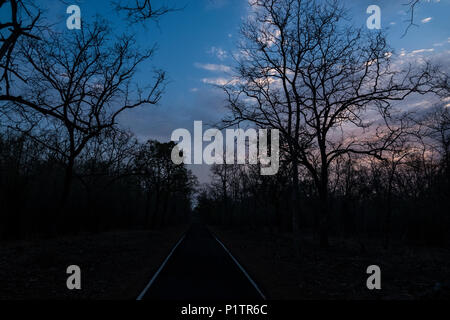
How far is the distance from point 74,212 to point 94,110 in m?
20.8

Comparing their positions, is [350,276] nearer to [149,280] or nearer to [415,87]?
[149,280]

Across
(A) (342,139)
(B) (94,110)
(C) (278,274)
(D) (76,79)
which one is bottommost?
(C) (278,274)

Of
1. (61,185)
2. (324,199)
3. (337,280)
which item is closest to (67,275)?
(337,280)

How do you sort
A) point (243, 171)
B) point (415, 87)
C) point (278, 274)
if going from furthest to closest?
1. point (243, 171)
2. point (415, 87)
3. point (278, 274)

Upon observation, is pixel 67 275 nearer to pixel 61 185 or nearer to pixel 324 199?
pixel 324 199

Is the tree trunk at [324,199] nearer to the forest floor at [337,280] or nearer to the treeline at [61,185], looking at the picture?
the forest floor at [337,280]

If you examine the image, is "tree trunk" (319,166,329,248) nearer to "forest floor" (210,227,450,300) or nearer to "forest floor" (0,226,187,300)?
"forest floor" (210,227,450,300)

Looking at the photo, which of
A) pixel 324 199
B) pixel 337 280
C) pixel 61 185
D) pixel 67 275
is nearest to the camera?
pixel 337 280

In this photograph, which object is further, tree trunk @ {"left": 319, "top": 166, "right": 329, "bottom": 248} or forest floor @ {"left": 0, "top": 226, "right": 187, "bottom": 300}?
tree trunk @ {"left": 319, "top": 166, "right": 329, "bottom": 248}

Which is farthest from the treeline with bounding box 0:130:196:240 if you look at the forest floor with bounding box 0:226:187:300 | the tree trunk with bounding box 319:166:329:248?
the tree trunk with bounding box 319:166:329:248

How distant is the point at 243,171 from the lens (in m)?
57.8

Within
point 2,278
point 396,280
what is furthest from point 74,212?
point 396,280

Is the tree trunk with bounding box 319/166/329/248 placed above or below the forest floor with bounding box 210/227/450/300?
above

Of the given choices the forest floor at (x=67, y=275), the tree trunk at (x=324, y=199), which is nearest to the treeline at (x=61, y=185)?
the forest floor at (x=67, y=275)
